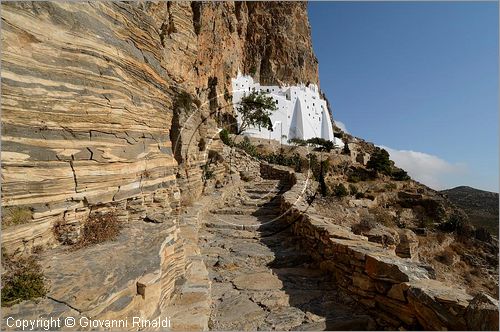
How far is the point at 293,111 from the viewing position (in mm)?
54438

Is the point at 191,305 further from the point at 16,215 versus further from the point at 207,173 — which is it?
the point at 207,173

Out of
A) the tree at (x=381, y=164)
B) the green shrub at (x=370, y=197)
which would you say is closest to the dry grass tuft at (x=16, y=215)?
the green shrub at (x=370, y=197)

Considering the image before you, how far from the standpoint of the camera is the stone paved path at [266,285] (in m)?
3.59

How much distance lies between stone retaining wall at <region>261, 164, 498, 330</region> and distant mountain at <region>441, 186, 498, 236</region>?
30.9m

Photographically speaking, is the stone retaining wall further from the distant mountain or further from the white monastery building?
the white monastery building

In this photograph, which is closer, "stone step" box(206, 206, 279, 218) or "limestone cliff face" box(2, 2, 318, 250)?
"limestone cliff face" box(2, 2, 318, 250)

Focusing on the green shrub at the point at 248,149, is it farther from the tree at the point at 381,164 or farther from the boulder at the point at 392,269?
the boulder at the point at 392,269

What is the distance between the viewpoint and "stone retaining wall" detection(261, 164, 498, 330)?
8.22 ft

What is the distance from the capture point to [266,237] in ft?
24.8

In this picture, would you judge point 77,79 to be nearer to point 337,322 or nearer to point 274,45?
point 337,322

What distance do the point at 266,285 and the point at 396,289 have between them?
2.02 meters

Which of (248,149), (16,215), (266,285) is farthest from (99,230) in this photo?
(248,149)

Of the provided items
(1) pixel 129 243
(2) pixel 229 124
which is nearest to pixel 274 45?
(2) pixel 229 124

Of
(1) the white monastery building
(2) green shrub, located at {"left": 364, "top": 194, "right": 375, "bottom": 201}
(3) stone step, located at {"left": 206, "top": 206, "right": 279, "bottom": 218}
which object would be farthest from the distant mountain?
(3) stone step, located at {"left": 206, "top": 206, "right": 279, "bottom": 218}
